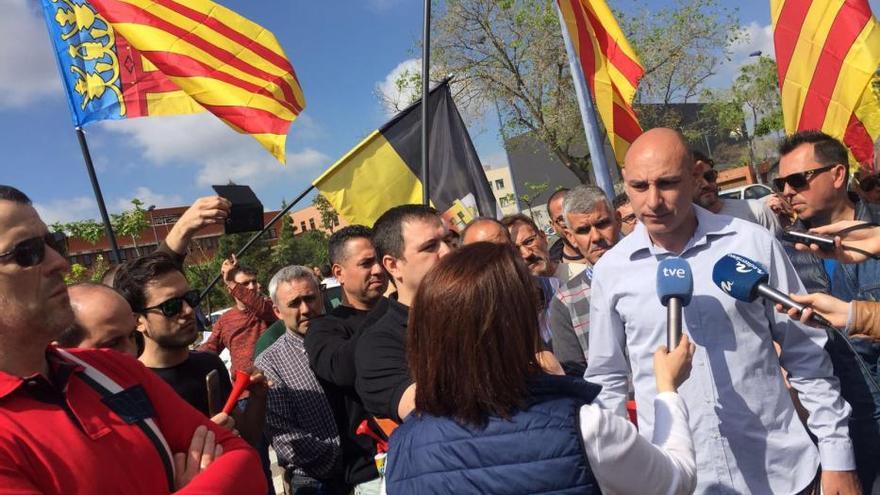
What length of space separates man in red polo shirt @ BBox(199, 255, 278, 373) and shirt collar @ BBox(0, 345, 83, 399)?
13.5ft

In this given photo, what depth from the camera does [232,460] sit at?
181 centimetres

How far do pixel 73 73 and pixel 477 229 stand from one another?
3.37 meters

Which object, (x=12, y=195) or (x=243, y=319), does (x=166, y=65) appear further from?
(x=12, y=195)

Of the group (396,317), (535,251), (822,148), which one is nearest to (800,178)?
(822,148)

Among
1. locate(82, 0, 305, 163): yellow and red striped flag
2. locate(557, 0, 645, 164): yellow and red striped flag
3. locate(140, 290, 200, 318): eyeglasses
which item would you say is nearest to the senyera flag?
locate(82, 0, 305, 163): yellow and red striped flag

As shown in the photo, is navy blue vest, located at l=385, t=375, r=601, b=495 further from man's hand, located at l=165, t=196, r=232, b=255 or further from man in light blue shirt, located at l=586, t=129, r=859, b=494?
man's hand, located at l=165, t=196, r=232, b=255

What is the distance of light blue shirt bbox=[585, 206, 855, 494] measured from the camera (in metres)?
2.33

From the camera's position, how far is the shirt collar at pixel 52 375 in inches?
61.5

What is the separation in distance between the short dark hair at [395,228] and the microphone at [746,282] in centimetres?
121

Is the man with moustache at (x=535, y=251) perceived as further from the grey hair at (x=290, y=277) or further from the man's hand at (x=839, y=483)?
the man's hand at (x=839, y=483)

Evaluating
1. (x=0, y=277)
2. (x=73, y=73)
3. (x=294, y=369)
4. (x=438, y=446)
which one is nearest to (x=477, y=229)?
(x=294, y=369)

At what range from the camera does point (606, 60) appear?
571 centimetres

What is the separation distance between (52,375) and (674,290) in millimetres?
1821

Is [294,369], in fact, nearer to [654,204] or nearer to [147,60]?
[654,204]
